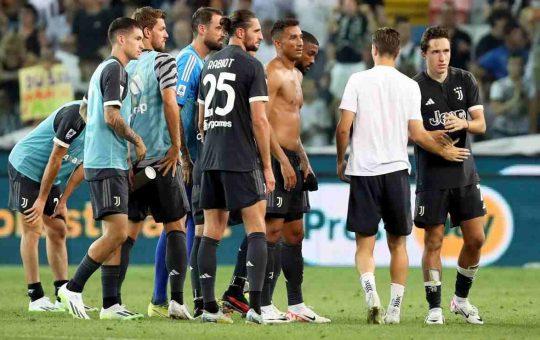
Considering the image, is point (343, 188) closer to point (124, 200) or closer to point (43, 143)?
point (43, 143)

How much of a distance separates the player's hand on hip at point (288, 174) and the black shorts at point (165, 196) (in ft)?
2.83

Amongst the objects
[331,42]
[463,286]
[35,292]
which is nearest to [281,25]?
[463,286]

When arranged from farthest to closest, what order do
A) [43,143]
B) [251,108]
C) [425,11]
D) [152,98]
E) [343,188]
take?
[425,11]
[343,188]
[43,143]
[152,98]
[251,108]

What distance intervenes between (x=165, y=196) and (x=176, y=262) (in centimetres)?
53

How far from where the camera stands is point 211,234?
9125mm

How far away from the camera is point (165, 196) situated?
9.61 metres

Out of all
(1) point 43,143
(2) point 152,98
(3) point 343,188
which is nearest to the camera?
(2) point 152,98

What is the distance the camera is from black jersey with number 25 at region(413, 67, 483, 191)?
31.8 ft

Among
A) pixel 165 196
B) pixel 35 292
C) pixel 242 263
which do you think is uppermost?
pixel 165 196

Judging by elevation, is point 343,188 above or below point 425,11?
below

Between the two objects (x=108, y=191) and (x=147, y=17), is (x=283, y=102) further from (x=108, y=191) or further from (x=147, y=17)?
(x=108, y=191)

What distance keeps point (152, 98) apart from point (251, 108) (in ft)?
3.68

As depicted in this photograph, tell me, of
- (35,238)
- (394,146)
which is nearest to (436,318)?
(394,146)

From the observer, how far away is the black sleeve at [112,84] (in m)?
9.16
